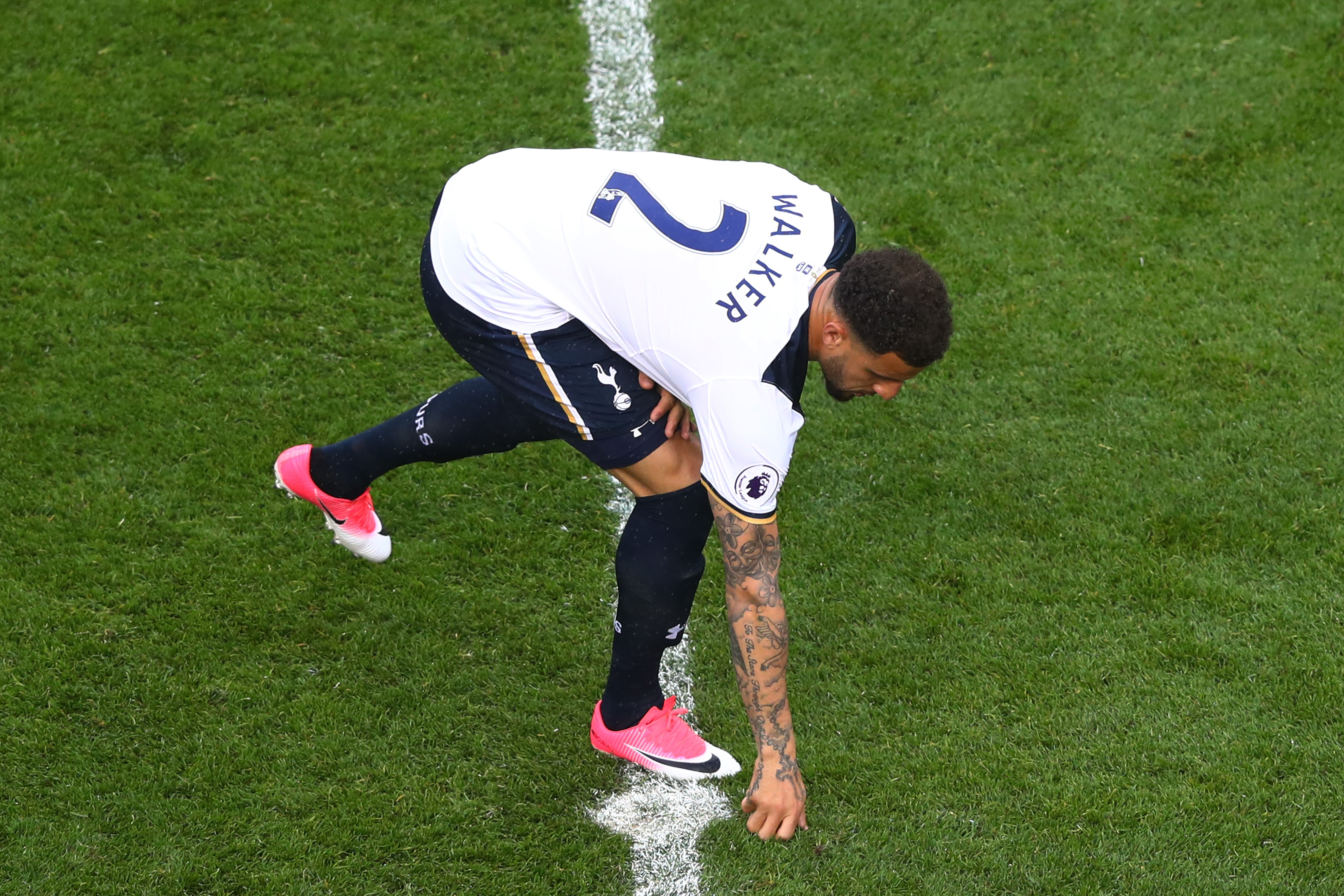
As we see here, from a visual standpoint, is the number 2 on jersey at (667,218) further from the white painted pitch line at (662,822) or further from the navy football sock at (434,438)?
the white painted pitch line at (662,822)

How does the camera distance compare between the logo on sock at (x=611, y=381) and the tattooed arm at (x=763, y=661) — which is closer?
the tattooed arm at (x=763, y=661)

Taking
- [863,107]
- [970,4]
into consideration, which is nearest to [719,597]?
[863,107]

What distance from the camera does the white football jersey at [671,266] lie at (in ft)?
8.52

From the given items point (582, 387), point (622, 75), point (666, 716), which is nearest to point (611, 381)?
point (582, 387)

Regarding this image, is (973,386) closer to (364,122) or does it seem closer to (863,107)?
(863,107)

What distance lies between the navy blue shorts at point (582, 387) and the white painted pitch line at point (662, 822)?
0.67 meters

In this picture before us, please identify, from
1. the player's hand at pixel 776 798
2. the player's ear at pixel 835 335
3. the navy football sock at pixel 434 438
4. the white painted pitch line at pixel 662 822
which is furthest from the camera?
the navy football sock at pixel 434 438

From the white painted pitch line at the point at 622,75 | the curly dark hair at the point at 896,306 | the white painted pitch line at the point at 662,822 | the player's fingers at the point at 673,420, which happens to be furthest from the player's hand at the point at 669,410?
the white painted pitch line at the point at 622,75

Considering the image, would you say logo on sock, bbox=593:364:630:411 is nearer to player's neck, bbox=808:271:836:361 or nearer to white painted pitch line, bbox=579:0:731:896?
player's neck, bbox=808:271:836:361

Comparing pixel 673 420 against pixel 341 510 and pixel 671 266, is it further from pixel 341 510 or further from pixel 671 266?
pixel 341 510

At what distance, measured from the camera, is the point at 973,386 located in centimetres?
447

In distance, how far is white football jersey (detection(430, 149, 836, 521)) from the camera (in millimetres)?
2596

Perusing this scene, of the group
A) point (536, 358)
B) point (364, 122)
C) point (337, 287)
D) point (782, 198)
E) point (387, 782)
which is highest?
point (782, 198)

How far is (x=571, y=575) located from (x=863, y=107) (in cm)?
287
